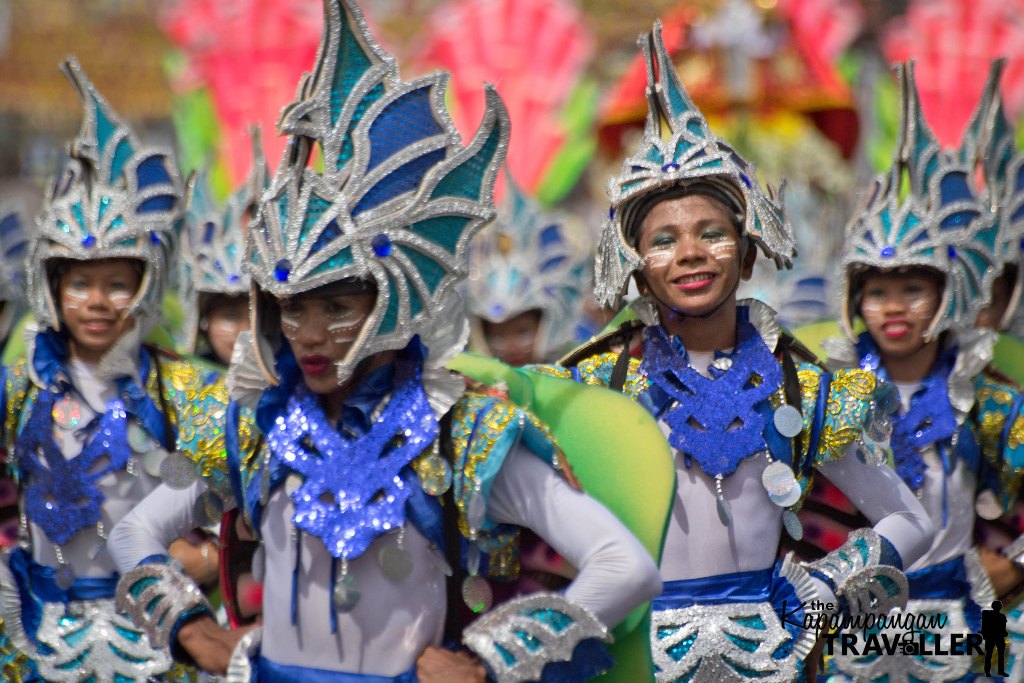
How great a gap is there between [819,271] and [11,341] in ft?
Answer: 20.7

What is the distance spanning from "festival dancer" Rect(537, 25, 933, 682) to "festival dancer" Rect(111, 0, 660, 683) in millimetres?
798

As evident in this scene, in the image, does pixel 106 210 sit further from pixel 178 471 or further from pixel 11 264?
pixel 11 264

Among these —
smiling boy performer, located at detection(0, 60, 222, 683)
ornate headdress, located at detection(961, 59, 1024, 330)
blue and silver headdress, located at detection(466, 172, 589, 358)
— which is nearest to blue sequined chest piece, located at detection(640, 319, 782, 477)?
smiling boy performer, located at detection(0, 60, 222, 683)

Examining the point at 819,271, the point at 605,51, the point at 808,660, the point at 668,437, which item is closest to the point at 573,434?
the point at 668,437

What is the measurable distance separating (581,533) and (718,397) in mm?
1209

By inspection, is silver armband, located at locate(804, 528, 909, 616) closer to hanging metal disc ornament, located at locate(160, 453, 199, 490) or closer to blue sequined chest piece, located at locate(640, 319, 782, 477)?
blue sequined chest piece, located at locate(640, 319, 782, 477)

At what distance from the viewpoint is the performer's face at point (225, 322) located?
7.35 m

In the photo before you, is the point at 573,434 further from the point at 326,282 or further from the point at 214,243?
the point at 214,243

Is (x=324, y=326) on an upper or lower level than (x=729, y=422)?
upper

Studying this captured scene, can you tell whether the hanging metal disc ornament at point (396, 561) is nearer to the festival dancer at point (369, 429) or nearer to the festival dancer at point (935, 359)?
the festival dancer at point (369, 429)

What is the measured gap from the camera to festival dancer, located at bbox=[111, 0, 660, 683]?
3551mm

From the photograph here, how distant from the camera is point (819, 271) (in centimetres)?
1123

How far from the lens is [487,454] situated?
3537 millimetres

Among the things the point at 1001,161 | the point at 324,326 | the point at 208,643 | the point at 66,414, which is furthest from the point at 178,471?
the point at 1001,161
